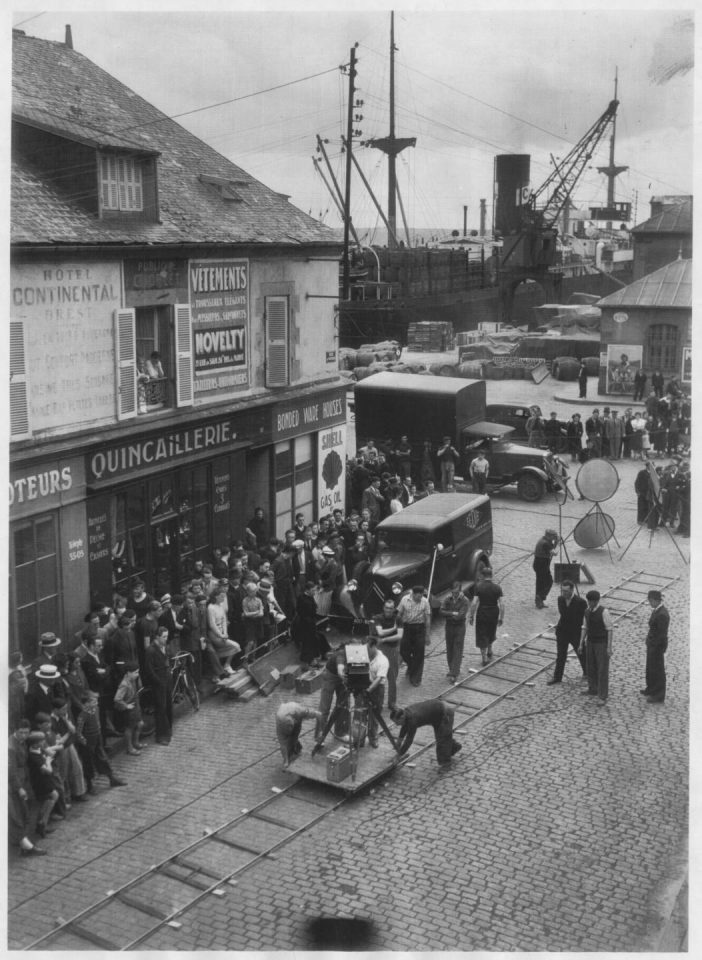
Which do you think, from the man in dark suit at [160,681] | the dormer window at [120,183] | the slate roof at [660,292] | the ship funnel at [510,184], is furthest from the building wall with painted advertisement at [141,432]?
the ship funnel at [510,184]

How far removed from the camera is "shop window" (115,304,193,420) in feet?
62.5

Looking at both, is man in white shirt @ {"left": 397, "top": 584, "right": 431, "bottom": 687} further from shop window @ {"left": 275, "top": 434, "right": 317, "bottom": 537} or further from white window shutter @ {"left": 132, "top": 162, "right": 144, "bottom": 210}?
white window shutter @ {"left": 132, "top": 162, "right": 144, "bottom": 210}

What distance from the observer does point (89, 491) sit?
1812 centimetres

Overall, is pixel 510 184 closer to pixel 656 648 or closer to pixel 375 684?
pixel 656 648

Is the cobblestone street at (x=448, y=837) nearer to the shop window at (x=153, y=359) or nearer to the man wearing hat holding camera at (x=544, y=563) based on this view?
the man wearing hat holding camera at (x=544, y=563)

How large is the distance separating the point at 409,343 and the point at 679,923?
49.5 metres

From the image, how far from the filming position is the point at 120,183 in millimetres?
19016

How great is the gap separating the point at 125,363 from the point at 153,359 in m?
1.06

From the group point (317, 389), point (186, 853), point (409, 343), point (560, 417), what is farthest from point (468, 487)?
point (409, 343)

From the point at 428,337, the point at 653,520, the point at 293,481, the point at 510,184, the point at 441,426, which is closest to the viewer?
the point at 293,481

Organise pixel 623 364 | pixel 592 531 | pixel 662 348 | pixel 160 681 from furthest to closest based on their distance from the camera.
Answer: pixel 623 364
pixel 662 348
pixel 592 531
pixel 160 681

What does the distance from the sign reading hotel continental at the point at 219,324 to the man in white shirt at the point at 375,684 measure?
27.0ft

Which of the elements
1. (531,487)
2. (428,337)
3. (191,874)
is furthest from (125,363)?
(428,337)

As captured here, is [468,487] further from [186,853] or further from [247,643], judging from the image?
[186,853]
